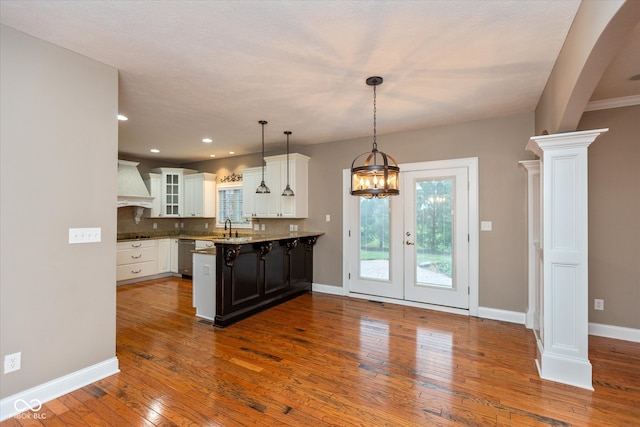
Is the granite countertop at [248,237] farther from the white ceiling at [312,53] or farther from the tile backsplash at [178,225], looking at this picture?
the white ceiling at [312,53]

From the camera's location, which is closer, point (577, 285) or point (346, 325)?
point (577, 285)

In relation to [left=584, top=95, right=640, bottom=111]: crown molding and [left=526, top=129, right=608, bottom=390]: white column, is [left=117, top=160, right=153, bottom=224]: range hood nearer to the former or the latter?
[left=526, top=129, right=608, bottom=390]: white column

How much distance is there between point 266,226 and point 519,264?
Answer: 4.18 m

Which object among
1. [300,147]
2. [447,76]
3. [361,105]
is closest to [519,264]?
[447,76]

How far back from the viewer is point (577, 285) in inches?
94.0

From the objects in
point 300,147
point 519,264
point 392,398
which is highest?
point 300,147

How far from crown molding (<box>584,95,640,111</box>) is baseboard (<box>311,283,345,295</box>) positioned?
13.0 feet

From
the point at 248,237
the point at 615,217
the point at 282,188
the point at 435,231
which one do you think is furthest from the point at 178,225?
the point at 615,217

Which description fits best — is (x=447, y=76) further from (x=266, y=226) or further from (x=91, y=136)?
(x=266, y=226)

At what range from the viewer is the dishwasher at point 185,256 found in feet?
20.2

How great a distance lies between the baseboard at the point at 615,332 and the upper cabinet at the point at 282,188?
4059mm

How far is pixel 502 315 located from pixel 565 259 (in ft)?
5.56

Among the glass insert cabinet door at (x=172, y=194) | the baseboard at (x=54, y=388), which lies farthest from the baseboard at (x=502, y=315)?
the glass insert cabinet door at (x=172, y=194)

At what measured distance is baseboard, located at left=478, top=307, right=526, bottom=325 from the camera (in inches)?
146
